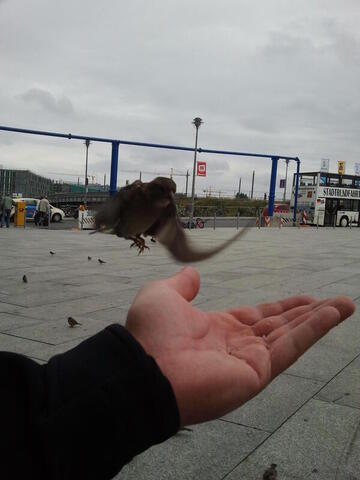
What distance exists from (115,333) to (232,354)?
0.40m

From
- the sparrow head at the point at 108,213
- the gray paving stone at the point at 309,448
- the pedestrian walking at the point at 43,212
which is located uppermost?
the sparrow head at the point at 108,213

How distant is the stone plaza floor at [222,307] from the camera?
2633 millimetres

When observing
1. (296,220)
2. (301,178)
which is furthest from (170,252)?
(301,178)

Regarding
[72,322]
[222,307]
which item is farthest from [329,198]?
[72,322]

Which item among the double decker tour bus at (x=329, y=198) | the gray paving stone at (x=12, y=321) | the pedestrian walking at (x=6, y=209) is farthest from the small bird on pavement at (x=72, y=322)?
the double decker tour bus at (x=329, y=198)

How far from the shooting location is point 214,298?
7.05 metres

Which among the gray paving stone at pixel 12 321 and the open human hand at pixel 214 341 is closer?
the open human hand at pixel 214 341

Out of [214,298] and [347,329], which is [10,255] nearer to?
[214,298]

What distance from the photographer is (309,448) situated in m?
2.81

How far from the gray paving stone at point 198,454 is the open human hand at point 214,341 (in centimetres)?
105

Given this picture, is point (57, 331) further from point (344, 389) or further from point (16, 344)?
point (344, 389)

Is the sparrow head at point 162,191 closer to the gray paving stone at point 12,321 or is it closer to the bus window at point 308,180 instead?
the gray paving stone at point 12,321

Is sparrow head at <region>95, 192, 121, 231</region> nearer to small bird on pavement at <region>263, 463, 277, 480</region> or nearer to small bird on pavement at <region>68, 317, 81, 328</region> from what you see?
small bird on pavement at <region>263, 463, 277, 480</region>

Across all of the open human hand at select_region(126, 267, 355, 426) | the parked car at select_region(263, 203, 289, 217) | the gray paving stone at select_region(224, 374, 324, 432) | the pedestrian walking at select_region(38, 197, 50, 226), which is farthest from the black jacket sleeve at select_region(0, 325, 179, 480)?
the parked car at select_region(263, 203, 289, 217)
